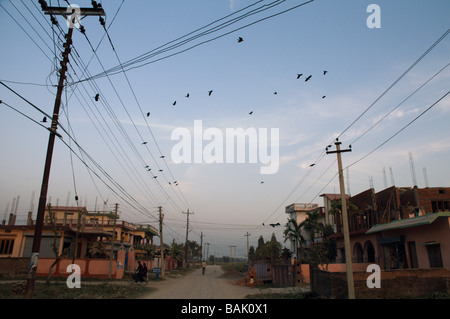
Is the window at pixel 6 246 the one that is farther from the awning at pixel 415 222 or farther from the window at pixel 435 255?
the window at pixel 435 255

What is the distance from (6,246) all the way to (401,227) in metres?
37.3

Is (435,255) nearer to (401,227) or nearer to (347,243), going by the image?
(401,227)

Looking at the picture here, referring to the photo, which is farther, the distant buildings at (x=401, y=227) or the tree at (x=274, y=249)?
the tree at (x=274, y=249)

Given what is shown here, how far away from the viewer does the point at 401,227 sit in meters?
21.9

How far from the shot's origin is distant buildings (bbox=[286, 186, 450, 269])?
20.2 metres

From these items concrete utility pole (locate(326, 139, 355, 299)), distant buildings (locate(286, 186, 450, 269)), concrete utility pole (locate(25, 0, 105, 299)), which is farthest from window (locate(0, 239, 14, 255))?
distant buildings (locate(286, 186, 450, 269))

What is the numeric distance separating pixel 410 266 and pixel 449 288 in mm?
7287

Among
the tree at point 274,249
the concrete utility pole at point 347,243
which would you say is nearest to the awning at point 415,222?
the concrete utility pole at point 347,243

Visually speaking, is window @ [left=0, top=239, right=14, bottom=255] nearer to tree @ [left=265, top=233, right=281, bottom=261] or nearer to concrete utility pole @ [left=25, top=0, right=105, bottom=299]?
concrete utility pole @ [left=25, top=0, right=105, bottom=299]

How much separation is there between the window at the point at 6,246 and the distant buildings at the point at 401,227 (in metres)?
34.8

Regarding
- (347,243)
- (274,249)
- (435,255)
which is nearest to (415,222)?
(435,255)

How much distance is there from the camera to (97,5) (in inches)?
476

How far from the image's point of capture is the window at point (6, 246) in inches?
1290

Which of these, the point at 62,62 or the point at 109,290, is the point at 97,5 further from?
the point at 109,290
